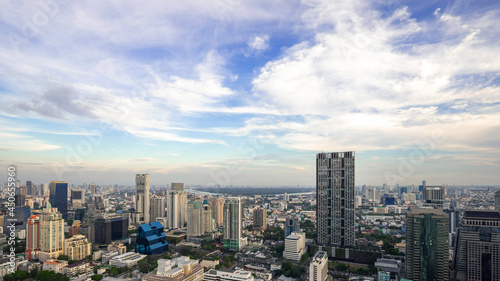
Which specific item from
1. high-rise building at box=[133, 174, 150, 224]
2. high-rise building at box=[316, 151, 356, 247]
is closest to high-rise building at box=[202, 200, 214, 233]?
high-rise building at box=[133, 174, 150, 224]

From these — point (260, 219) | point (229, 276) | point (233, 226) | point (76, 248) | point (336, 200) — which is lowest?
point (260, 219)

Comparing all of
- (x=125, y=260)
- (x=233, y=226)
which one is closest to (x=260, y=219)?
(x=233, y=226)

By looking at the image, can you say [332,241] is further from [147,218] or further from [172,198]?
[147,218]

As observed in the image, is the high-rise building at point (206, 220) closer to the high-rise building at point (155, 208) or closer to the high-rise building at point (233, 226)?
the high-rise building at point (233, 226)

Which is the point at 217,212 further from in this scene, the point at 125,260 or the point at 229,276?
the point at 229,276

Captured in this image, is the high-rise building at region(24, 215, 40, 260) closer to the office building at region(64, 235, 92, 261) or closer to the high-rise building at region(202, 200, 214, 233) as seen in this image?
the office building at region(64, 235, 92, 261)

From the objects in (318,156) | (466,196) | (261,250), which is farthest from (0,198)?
(466,196)
